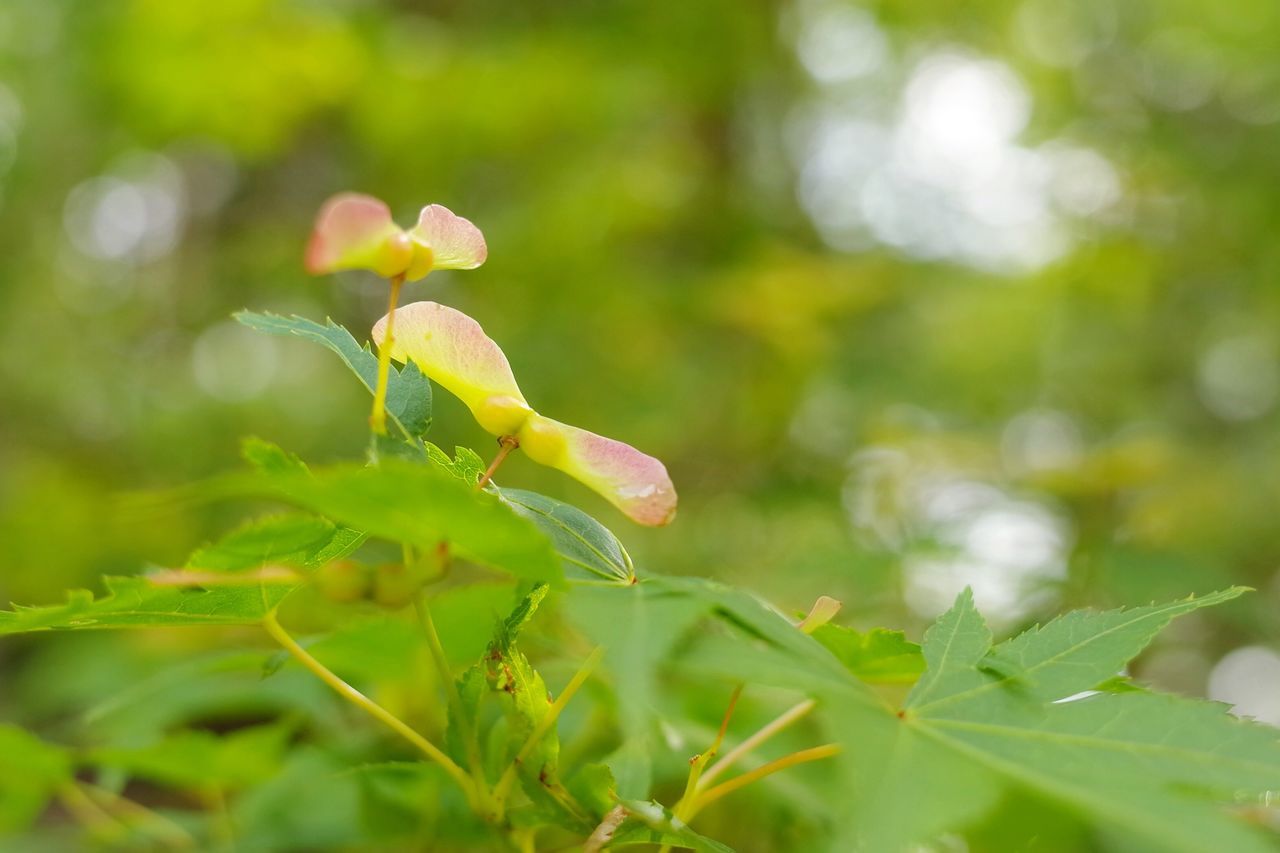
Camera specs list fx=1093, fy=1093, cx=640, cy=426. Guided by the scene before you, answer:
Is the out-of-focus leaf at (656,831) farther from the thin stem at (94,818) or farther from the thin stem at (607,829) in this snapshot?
the thin stem at (94,818)

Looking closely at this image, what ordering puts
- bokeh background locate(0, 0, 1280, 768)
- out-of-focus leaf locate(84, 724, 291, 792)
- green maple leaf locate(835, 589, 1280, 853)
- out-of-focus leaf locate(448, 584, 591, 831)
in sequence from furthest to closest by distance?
1. bokeh background locate(0, 0, 1280, 768)
2. out-of-focus leaf locate(84, 724, 291, 792)
3. out-of-focus leaf locate(448, 584, 591, 831)
4. green maple leaf locate(835, 589, 1280, 853)

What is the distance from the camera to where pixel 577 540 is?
0.45 m

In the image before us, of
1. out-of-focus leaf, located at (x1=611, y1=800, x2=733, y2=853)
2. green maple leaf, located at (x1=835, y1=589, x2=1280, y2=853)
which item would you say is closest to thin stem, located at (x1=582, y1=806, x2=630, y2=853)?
out-of-focus leaf, located at (x1=611, y1=800, x2=733, y2=853)

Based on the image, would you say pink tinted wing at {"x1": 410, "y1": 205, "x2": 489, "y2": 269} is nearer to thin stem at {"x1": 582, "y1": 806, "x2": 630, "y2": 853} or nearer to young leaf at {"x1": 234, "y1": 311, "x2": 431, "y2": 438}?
young leaf at {"x1": 234, "y1": 311, "x2": 431, "y2": 438}

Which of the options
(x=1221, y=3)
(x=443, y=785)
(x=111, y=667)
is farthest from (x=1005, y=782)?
(x=1221, y=3)

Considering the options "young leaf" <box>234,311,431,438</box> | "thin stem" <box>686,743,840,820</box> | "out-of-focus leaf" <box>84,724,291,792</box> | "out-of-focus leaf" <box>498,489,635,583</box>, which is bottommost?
"out-of-focus leaf" <box>84,724,291,792</box>

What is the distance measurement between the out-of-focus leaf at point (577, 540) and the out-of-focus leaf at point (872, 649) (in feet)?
0.32

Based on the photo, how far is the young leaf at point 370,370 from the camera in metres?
0.45

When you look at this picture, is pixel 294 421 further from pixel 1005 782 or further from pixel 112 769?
pixel 1005 782

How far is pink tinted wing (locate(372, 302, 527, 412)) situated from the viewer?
1.54 ft

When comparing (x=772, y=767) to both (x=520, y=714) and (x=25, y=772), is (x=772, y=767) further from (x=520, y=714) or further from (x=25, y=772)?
(x=25, y=772)

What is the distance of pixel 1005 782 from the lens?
370mm

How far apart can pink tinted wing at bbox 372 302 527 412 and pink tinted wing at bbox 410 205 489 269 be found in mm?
23

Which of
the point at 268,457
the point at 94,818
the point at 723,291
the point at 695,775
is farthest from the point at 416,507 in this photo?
the point at 723,291
